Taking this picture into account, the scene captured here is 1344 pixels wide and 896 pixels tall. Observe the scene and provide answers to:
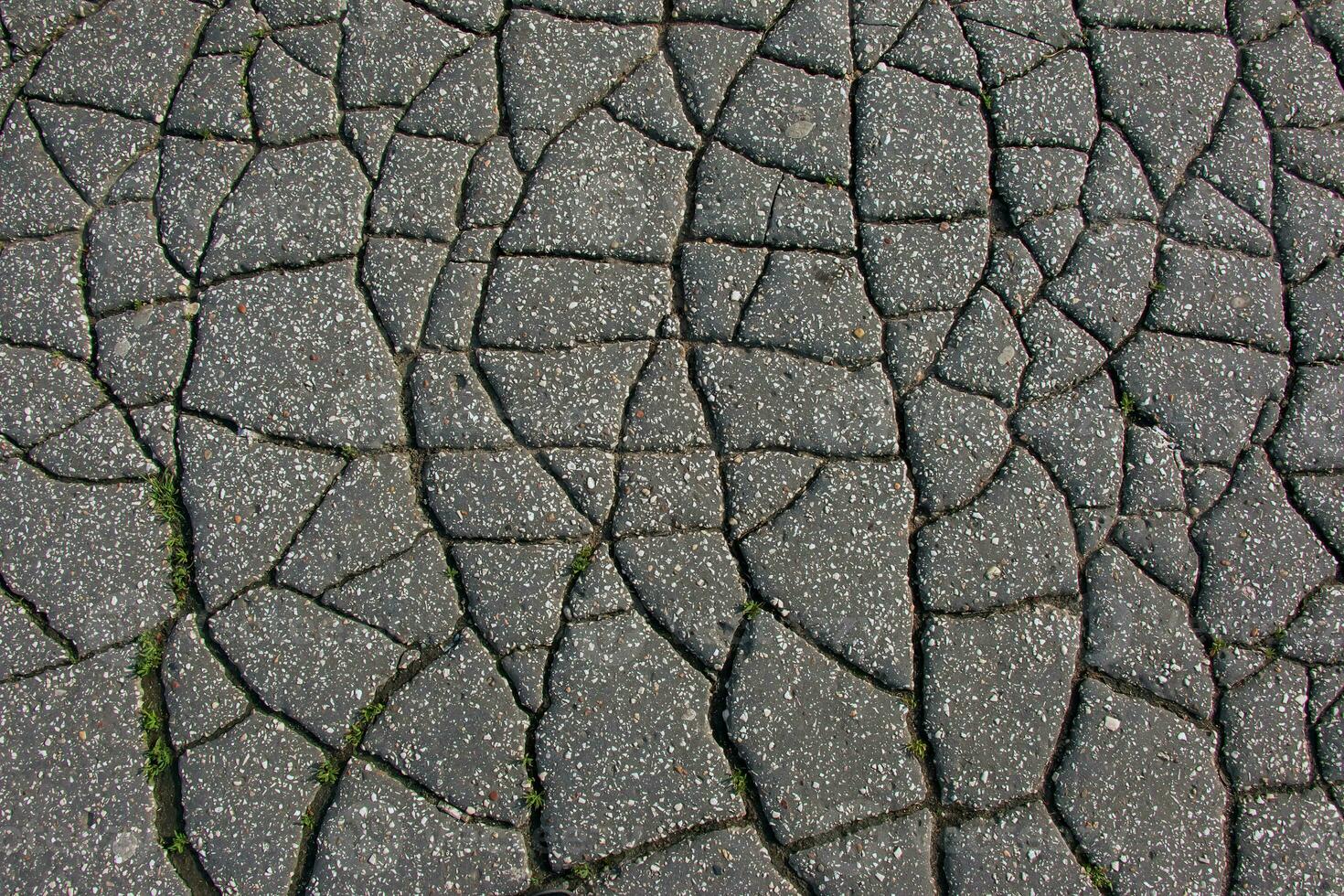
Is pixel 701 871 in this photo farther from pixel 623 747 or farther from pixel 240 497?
pixel 240 497

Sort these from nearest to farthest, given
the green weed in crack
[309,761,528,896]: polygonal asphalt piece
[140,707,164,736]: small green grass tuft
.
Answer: [309,761,528,896]: polygonal asphalt piece
[140,707,164,736]: small green grass tuft
the green weed in crack

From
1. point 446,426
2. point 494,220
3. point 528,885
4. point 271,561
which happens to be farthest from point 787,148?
point 528,885

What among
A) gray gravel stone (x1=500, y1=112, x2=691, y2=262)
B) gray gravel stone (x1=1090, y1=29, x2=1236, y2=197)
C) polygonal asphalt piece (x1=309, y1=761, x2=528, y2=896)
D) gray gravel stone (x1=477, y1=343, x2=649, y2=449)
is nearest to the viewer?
polygonal asphalt piece (x1=309, y1=761, x2=528, y2=896)

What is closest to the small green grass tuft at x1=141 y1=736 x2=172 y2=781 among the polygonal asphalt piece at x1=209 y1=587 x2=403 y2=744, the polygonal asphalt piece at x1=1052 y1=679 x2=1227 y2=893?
the polygonal asphalt piece at x1=209 y1=587 x2=403 y2=744

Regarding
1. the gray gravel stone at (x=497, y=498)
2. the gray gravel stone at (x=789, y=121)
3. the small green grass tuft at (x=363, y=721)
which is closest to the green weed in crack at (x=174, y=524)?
the small green grass tuft at (x=363, y=721)

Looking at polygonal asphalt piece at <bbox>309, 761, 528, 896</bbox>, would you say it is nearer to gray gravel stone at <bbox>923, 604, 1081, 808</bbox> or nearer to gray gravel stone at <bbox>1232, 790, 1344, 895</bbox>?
gray gravel stone at <bbox>923, 604, 1081, 808</bbox>

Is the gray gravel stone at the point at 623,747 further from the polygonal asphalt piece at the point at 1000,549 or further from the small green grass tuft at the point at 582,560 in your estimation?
the polygonal asphalt piece at the point at 1000,549
